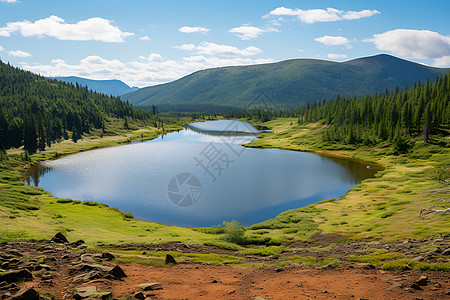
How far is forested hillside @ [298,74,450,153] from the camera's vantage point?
128m

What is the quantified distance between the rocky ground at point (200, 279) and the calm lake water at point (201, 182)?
1342 inches

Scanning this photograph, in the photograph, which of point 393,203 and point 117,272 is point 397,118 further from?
point 117,272

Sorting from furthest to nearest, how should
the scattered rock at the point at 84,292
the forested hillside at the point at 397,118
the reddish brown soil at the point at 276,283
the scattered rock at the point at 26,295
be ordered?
the forested hillside at the point at 397,118 → the reddish brown soil at the point at 276,283 → the scattered rock at the point at 84,292 → the scattered rock at the point at 26,295

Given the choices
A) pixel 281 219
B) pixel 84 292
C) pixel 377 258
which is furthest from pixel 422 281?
pixel 281 219

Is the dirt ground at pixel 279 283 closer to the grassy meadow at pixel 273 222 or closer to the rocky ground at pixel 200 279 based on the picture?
the rocky ground at pixel 200 279

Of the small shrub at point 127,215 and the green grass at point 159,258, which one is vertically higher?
the green grass at point 159,258

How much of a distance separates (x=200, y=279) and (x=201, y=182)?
63.9 meters

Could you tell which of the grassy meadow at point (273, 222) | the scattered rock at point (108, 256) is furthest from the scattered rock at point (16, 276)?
the grassy meadow at point (273, 222)

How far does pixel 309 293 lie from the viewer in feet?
61.4

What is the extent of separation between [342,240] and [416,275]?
22.0m

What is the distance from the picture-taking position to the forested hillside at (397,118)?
128 meters

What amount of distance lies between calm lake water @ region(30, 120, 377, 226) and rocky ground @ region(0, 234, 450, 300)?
34.1 m

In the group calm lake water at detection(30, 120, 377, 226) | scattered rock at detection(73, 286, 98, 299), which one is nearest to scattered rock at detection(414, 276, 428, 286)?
scattered rock at detection(73, 286, 98, 299)

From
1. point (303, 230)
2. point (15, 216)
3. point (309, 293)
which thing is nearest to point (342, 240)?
point (303, 230)
